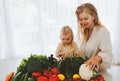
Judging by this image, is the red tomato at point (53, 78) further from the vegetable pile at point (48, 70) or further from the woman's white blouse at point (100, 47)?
the woman's white blouse at point (100, 47)

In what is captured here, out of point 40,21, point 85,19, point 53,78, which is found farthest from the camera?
point 40,21

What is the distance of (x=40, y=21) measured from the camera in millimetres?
2510

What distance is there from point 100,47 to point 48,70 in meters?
0.32

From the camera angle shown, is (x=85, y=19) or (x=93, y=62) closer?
(x=93, y=62)

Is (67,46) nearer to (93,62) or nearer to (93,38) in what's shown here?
(93,38)

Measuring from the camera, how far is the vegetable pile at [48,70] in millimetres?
826

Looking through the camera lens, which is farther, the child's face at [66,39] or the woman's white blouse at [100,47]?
the child's face at [66,39]

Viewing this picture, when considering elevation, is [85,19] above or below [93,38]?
above

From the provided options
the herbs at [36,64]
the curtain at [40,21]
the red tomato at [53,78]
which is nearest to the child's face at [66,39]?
the herbs at [36,64]

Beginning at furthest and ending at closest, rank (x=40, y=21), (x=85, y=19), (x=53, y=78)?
(x=40, y=21) → (x=85, y=19) → (x=53, y=78)

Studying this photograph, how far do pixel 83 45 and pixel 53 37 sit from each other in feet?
4.73

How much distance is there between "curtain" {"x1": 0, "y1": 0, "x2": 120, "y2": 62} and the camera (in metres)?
2.45

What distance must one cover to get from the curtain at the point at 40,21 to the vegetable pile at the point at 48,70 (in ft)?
5.18

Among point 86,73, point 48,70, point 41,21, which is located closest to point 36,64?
point 48,70
